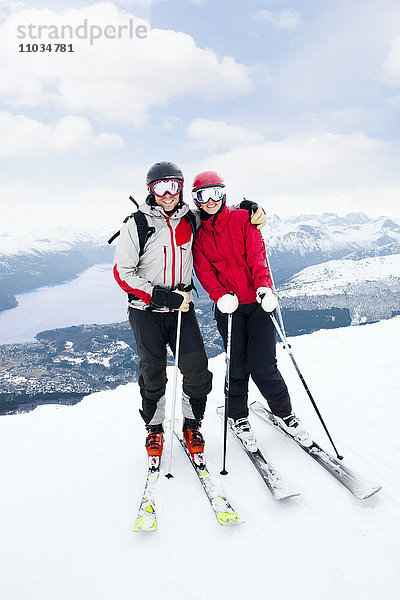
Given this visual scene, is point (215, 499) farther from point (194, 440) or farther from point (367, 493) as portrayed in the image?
point (367, 493)

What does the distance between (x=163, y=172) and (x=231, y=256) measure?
3.87ft

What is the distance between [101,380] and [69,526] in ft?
219

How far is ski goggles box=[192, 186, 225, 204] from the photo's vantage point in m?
3.58

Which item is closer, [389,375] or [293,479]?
[293,479]

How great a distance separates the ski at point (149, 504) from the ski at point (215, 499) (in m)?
0.43

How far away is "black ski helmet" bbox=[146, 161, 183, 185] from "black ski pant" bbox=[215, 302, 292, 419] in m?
1.64

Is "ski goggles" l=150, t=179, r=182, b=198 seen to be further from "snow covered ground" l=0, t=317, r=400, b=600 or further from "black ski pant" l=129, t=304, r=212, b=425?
"snow covered ground" l=0, t=317, r=400, b=600

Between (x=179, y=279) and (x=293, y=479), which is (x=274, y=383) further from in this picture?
(x=179, y=279)

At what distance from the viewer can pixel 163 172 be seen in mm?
3545

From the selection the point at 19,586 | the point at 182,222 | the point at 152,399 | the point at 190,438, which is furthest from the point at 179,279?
the point at 19,586

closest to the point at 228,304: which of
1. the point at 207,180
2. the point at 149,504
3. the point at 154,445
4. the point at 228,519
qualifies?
the point at 207,180

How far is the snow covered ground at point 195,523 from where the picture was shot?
2387 mm

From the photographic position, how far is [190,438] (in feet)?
12.7

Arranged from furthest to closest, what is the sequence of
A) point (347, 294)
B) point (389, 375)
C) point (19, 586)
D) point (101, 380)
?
point (347, 294)
point (101, 380)
point (389, 375)
point (19, 586)
